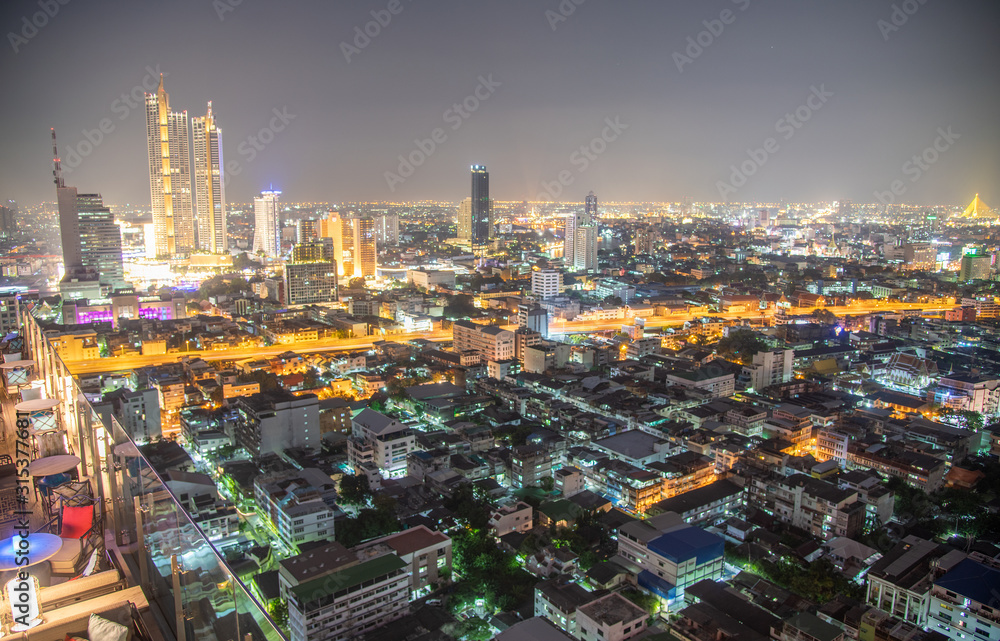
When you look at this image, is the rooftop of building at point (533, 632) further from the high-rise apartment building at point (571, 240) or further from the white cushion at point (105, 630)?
the high-rise apartment building at point (571, 240)

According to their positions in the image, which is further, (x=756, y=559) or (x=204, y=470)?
(x=204, y=470)

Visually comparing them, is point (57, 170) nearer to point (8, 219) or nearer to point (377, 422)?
point (8, 219)

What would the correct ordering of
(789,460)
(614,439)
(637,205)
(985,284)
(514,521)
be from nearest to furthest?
1. (514,521)
2. (789,460)
3. (614,439)
4. (985,284)
5. (637,205)

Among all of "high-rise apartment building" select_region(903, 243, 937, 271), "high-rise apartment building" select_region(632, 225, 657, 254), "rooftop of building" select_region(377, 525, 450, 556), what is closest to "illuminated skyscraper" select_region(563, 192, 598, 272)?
"high-rise apartment building" select_region(632, 225, 657, 254)

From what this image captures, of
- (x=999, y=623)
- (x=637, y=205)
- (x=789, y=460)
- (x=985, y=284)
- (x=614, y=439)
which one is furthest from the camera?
(x=637, y=205)

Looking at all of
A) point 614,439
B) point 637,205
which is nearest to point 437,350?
point 614,439

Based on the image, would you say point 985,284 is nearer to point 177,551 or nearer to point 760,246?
point 760,246
